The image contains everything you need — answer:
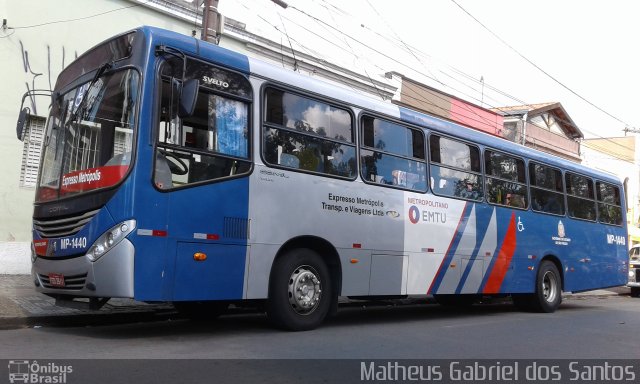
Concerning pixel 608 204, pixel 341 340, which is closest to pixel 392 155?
pixel 341 340

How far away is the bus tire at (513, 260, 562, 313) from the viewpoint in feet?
38.2

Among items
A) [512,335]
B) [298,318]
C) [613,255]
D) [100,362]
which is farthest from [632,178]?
[100,362]

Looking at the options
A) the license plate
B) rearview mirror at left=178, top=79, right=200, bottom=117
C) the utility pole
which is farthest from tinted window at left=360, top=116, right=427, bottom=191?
the license plate

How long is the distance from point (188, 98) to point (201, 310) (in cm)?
348

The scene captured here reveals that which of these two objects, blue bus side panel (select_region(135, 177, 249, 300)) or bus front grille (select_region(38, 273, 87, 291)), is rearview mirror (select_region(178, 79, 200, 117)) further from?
bus front grille (select_region(38, 273, 87, 291))

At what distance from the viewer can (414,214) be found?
884 cm

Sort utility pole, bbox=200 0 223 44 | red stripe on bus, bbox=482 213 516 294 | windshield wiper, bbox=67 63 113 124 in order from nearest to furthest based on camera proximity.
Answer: windshield wiper, bbox=67 63 113 124
utility pole, bbox=200 0 223 44
red stripe on bus, bbox=482 213 516 294

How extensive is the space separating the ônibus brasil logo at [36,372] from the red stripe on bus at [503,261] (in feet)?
24.7

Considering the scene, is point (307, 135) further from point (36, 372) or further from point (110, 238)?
point (36, 372)

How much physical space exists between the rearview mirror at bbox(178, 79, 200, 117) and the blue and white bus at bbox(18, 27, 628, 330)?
24 mm

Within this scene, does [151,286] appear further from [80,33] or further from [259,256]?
[80,33]

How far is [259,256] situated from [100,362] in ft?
7.34

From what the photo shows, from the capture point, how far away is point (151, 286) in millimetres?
5785

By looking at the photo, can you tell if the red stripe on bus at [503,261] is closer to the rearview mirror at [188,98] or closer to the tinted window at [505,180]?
the tinted window at [505,180]
